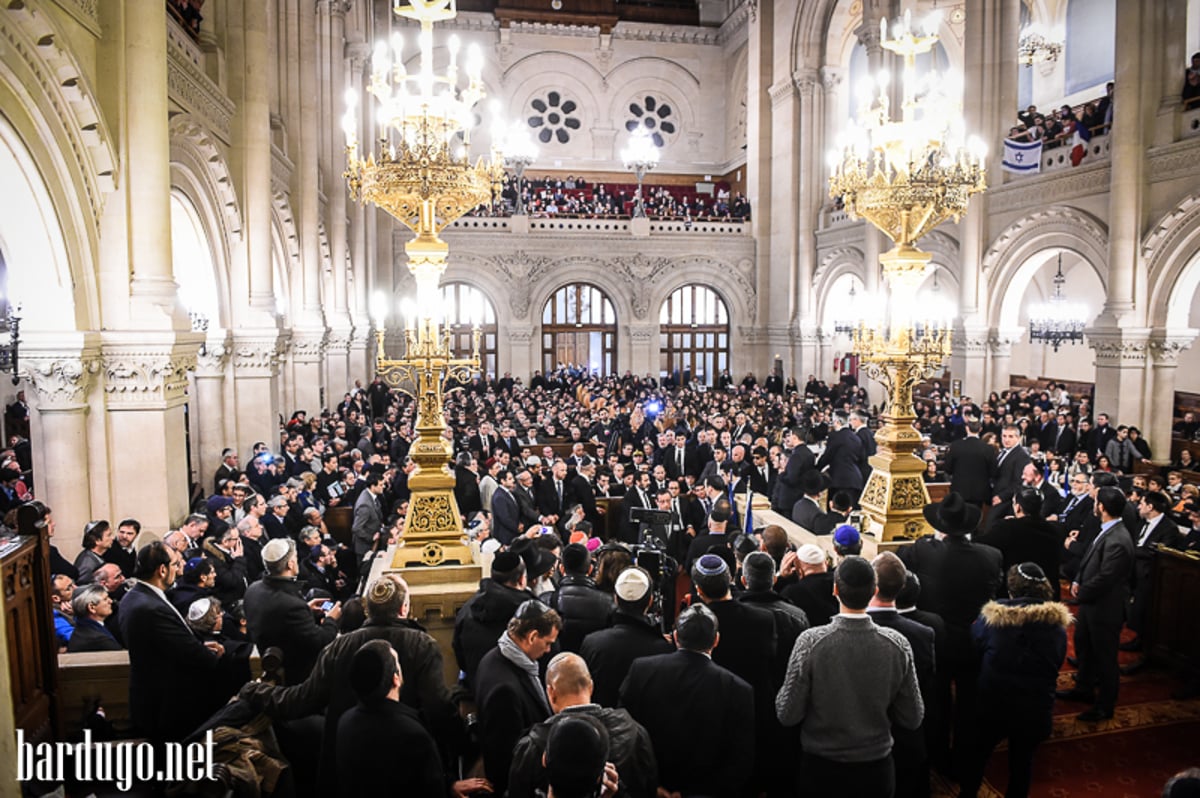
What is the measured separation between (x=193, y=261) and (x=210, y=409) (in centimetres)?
217

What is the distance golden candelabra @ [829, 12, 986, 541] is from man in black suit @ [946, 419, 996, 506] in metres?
3.09

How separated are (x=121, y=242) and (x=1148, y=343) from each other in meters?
16.2

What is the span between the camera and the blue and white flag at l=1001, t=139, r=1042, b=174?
1680cm

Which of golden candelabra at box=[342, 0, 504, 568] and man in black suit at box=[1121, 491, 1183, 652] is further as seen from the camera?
man in black suit at box=[1121, 491, 1183, 652]

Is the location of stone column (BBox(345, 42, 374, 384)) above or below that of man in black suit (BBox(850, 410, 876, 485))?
above

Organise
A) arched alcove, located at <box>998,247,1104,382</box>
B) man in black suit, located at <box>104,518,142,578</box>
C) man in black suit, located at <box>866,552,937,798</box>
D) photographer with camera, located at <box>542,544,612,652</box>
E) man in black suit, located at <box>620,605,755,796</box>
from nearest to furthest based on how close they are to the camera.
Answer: man in black suit, located at <box>620,605,755,796</box> < man in black suit, located at <box>866,552,937,798</box> < photographer with camera, located at <box>542,544,612,652</box> < man in black suit, located at <box>104,518,142,578</box> < arched alcove, located at <box>998,247,1104,382</box>

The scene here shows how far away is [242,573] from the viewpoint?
6836 millimetres

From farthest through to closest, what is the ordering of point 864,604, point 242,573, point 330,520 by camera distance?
point 330,520 → point 242,573 → point 864,604

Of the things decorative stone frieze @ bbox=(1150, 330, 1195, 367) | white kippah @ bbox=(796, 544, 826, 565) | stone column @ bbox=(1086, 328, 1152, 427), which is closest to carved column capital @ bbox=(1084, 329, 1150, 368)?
stone column @ bbox=(1086, 328, 1152, 427)

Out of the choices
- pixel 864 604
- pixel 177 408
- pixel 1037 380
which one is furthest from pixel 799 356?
pixel 864 604

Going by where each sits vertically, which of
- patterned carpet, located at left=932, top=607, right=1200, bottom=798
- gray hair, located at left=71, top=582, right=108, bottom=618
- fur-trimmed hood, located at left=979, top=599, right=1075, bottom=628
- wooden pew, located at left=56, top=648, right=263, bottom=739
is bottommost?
patterned carpet, located at left=932, top=607, right=1200, bottom=798

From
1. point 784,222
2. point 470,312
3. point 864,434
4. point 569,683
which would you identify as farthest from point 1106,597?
point 470,312

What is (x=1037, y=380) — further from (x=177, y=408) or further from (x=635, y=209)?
(x=177, y=408)

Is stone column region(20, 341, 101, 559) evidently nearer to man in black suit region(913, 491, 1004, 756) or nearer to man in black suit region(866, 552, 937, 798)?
man in black suit region(866, 552, 937, 798)
